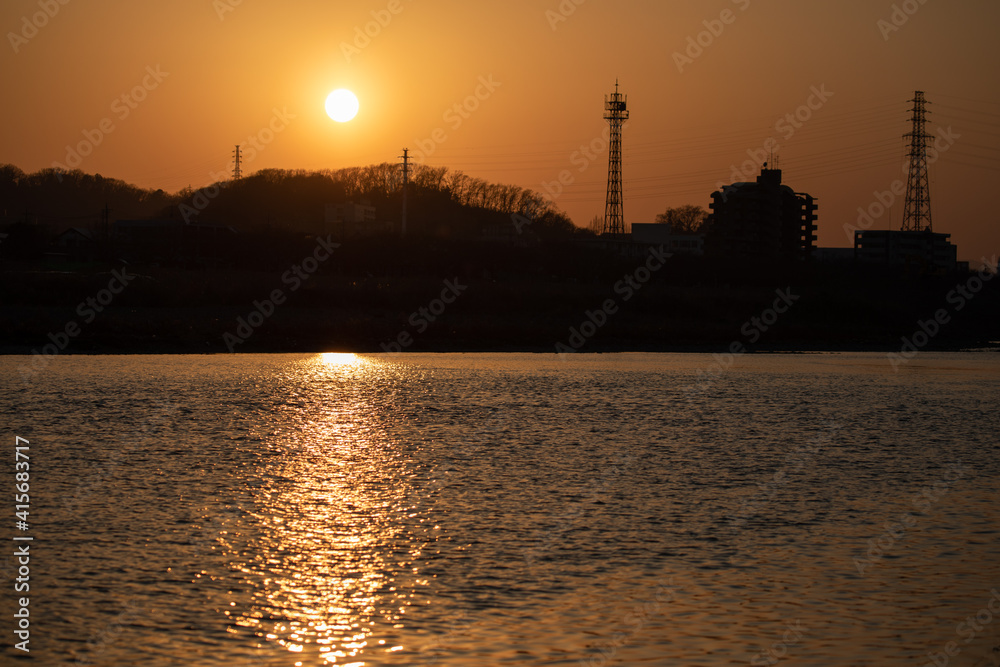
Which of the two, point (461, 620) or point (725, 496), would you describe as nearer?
point (461, 620)

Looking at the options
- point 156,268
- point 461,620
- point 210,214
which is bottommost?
point 461,620

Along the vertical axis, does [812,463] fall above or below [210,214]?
below

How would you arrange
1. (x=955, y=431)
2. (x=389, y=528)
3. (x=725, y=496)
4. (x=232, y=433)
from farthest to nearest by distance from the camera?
(x=955, y=431)
(x=232, y=433)
(x=725, y=496)
(x=389, y=528)

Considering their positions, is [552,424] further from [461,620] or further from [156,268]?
[156,268]

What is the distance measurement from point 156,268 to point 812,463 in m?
66.7

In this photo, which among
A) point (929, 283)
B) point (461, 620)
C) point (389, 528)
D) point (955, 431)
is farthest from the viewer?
point (929, 283)

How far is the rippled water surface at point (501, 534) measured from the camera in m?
9.79

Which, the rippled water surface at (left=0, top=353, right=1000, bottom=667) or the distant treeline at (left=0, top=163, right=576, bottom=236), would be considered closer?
the rippled water surface at (left=0, top=353, right=1000, bottom=667)

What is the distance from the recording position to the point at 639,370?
47031 millimetres

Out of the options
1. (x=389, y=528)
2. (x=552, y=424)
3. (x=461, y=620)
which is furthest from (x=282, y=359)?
(x=461, y=620)

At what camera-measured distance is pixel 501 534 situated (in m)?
14.0

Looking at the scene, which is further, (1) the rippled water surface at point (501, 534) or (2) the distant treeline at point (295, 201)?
(2) the distant treeline at point (295, 201)

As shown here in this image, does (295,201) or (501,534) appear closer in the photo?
(501,534)

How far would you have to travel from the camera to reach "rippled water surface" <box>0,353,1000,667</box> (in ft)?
32.1
